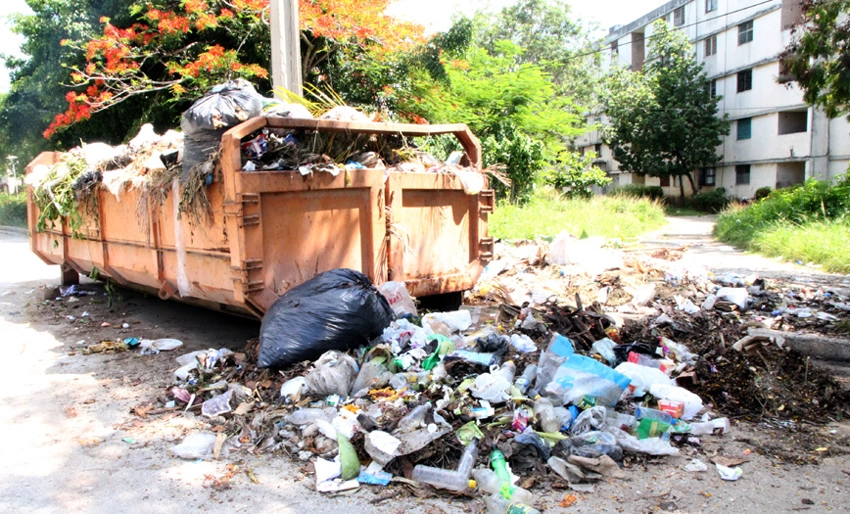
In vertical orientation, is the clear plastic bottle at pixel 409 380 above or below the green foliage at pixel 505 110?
below

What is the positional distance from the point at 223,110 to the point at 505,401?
2670mm

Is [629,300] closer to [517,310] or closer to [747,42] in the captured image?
[517,310]

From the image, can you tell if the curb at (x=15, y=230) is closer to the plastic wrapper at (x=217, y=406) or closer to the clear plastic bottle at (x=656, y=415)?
the plastic wrapper at (x=217, y=406)

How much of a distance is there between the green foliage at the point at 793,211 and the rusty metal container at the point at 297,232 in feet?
29.9

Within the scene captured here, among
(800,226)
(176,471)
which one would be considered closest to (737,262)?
(800,226)

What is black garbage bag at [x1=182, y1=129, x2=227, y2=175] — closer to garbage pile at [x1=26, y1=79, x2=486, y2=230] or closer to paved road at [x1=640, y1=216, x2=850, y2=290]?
garbage pile at [x1=26, y1=79, x2=486, y2=230]

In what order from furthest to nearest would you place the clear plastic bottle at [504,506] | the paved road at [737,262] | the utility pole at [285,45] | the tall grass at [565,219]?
the tall grass at [565,219]
the paved road at [737,262]
the utility pole at [285,45]
the clear plastic bottle at [504,506]

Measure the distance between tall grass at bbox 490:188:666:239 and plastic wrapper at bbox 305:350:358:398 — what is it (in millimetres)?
7387

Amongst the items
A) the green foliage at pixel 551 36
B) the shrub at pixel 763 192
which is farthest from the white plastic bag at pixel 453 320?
the green foliage at pixel 551 36

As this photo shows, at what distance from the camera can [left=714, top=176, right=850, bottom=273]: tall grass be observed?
9.80m

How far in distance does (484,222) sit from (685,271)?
3.06m

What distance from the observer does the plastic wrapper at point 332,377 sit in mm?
3832

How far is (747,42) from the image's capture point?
89.9ft

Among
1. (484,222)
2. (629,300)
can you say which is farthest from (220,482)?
(629,300)
